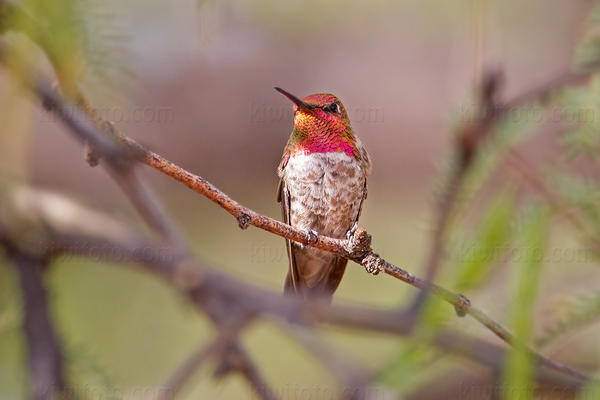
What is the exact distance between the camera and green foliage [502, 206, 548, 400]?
886mm

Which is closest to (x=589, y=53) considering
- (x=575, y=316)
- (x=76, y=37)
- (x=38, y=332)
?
(x=575, y=316)

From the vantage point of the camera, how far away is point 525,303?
0.88 meters

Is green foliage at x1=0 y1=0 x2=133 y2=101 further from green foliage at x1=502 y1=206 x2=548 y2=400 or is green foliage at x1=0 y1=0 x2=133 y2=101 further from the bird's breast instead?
the bird's breast

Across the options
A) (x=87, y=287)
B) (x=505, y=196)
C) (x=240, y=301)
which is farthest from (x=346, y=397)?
(x=87, y=287)

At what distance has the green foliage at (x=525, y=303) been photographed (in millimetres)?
886

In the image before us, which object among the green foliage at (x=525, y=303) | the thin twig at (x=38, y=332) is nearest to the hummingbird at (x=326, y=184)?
the thin twig at (x=38, y=332)

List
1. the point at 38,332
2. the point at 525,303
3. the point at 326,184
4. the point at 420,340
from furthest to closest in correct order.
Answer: the point at 326,184 → the point at 38,332 → the point at 420,340 → the point at 525,303

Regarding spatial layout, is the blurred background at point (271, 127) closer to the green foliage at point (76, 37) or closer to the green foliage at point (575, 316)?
the green foliage at point (575, 316)

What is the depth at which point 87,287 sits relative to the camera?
340 centimetres

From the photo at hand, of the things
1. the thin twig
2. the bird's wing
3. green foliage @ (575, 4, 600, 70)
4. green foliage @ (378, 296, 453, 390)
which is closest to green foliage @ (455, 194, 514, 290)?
green foliage @ (378, 296, 453, 390)

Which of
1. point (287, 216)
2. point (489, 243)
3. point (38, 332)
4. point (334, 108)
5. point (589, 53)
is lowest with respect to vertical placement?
point (38, 332)

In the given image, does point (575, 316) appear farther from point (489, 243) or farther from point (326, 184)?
point (326, 184)

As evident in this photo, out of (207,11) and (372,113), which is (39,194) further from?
(207,11)

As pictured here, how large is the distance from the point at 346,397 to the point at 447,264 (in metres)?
0.61
